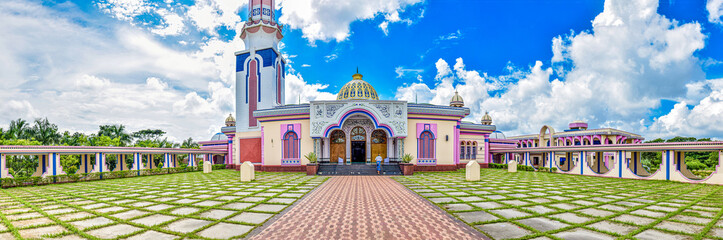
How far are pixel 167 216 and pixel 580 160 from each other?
19.0 metres

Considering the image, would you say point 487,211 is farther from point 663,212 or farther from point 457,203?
point 663,212

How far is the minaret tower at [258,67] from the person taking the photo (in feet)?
83.5

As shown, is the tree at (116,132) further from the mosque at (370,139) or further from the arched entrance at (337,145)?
the arched entrance at (337,145)

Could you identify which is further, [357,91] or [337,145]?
[357,91]

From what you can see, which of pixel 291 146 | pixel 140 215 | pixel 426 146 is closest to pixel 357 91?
pixel 291 146

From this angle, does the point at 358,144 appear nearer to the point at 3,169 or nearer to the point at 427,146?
the point at 427,146

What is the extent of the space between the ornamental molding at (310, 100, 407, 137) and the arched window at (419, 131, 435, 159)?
1551 millimetres

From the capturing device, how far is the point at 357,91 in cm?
2280

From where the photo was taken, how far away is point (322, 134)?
18.2 metres

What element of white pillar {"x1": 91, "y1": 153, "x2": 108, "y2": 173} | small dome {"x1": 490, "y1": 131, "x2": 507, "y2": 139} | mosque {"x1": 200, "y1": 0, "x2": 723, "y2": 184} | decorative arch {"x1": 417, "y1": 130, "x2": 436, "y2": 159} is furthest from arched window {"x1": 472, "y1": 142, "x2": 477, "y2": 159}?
white pillar {"x1": 91, "y1": 153, "x2": 108, "y2": 173}

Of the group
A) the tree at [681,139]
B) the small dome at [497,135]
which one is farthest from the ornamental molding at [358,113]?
the tree at [681,139]

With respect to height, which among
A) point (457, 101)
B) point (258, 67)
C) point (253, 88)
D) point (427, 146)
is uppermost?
point (258, 67)

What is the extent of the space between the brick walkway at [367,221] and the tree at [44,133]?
27.1 meters

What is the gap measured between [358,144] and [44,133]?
2370cm
